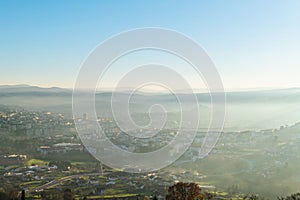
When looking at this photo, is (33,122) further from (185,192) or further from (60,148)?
(185,192)

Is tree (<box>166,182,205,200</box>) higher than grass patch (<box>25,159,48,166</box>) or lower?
higher

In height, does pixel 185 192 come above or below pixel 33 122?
above

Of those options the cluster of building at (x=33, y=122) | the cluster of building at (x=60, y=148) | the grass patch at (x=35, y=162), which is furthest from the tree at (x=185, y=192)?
the cluster of building at (x=33, y=122)

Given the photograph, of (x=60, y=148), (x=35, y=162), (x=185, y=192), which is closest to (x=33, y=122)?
(x=60, y=148)

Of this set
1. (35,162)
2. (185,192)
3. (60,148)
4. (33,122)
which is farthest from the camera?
(33,122)

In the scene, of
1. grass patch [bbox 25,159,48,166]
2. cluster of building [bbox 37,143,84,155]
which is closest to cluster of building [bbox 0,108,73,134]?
cluster of building [bbox 37,143,84,155]

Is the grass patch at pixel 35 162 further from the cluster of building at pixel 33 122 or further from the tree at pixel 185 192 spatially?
the tree at pixel 185 192

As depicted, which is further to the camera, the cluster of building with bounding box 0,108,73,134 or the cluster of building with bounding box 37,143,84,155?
the cluster of building with bounding box 0,108,73,134

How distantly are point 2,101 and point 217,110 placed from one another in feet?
160

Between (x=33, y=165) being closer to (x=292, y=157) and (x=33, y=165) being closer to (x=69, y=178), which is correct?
(x=69, y=178)

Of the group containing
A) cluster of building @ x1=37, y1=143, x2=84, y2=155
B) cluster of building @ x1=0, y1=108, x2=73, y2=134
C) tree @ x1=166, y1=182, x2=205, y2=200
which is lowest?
cluster of building @ x1=37, y1=143, x2=84, y2=155

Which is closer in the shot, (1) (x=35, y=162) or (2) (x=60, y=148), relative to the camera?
(1) (x=35, y=162)

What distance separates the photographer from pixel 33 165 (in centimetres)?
1900

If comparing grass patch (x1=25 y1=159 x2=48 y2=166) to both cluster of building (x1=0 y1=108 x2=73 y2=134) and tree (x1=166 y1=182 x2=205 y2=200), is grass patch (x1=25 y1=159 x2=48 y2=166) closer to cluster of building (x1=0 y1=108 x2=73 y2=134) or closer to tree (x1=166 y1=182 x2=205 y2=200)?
cluster of building (x1=0 y1=108 x2=73 y2=134)
